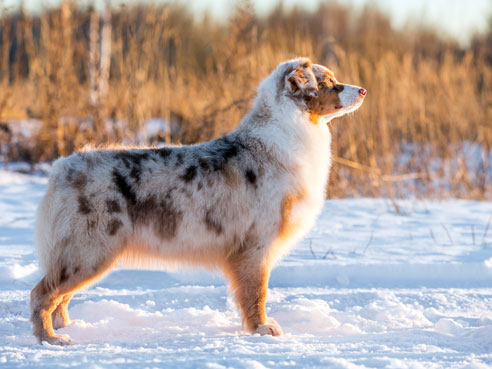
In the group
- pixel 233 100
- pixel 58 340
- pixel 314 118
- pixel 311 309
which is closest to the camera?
pixel 58 340

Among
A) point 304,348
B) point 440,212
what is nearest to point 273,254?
point 304,348

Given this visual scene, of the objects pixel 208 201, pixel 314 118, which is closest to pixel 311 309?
pixel 208 201

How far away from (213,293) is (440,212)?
3451mm

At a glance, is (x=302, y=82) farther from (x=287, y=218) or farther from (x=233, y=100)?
(x=233, y=100)

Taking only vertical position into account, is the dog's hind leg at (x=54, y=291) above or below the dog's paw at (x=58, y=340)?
above

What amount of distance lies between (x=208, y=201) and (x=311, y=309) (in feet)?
3.07

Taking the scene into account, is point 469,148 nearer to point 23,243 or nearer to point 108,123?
point 108,123

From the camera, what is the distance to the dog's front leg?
147 inches

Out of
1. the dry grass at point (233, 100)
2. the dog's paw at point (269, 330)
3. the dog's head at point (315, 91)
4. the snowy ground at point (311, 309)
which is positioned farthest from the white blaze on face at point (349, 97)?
the dry grass at point (233, 100)

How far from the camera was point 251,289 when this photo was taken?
3748 millimetres

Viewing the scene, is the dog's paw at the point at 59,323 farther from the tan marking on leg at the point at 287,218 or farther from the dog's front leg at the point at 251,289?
the tan marking on leg at the point at 287,218

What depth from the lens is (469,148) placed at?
409 inches

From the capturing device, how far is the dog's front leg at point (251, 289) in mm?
3732

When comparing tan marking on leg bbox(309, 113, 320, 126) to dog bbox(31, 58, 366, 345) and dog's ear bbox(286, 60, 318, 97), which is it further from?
dog's ear bbox(286, 60, 318, 97)
